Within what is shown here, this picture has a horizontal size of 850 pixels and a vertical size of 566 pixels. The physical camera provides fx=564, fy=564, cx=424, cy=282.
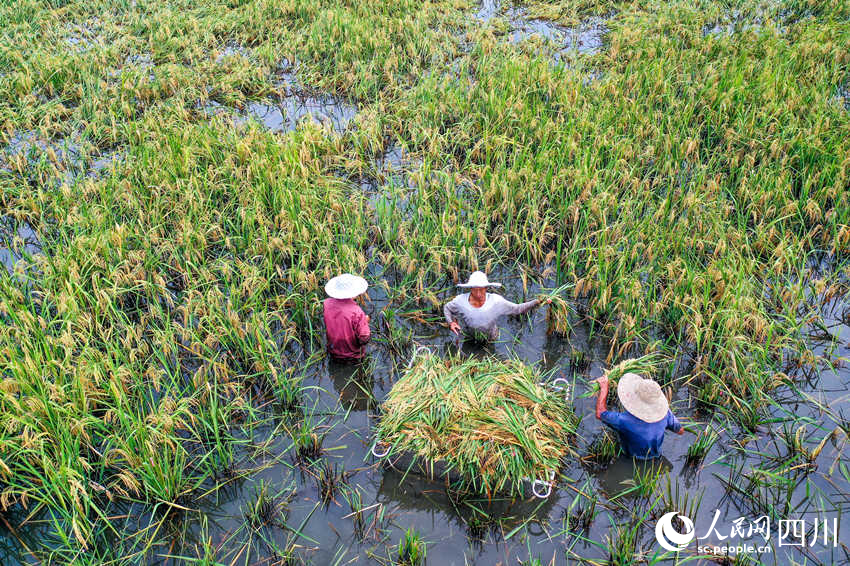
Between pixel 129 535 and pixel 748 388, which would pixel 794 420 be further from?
pixel 129 535

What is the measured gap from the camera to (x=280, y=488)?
342 centimetres

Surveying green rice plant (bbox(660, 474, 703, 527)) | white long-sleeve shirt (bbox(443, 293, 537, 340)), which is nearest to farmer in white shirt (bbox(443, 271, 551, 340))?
white long-sleeve shirt (bbox(443, 293, 537, 340))

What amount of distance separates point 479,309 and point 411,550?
1.71m

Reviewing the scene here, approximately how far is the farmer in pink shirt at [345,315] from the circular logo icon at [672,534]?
2.15 m

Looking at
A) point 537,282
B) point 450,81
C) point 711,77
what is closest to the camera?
point 537,282

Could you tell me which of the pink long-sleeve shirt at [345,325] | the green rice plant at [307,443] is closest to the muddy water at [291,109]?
the pink long-sleeve shirt at [345,325]

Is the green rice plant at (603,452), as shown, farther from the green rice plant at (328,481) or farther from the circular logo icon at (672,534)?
the green rice plant at (328,481)

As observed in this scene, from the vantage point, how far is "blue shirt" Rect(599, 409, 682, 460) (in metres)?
3.28

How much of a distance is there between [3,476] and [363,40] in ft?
23.9

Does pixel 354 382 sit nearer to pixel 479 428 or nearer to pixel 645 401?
pixel 479 428

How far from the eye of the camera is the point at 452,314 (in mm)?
4230

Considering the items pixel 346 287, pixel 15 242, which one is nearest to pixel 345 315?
pixel 346 287

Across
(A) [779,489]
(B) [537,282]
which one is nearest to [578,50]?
(B) [537,282]

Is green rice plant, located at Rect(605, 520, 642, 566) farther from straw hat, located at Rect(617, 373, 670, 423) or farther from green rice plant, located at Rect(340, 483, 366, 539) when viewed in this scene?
green rice plant, located at Rect(340, 483, 366, 539)
